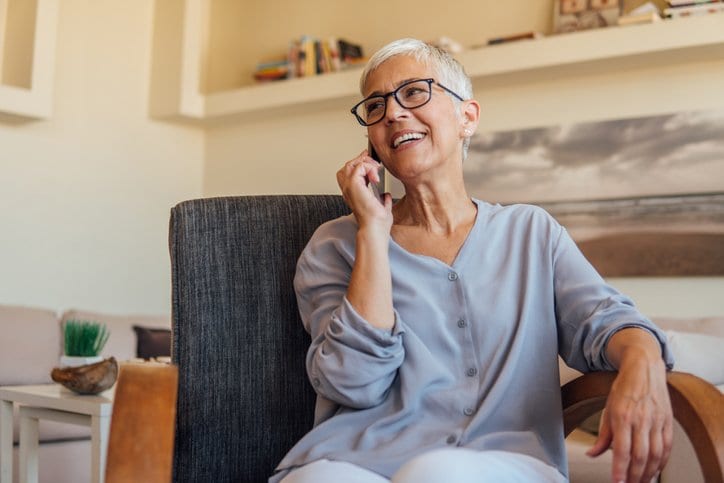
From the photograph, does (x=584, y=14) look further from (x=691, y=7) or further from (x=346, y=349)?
(x=346, y=349)

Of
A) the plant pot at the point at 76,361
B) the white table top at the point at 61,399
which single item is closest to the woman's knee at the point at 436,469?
the white table top at the point at 61,399

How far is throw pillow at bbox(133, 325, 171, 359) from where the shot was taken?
176 inches

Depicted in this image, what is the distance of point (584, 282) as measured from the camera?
5.02 feet

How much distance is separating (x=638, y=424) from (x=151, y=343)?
3.59 m

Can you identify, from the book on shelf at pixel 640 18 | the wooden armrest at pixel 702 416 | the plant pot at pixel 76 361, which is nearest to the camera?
the wooden armrest at pixel 702 416

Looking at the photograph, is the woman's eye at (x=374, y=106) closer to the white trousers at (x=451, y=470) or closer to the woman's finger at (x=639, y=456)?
the white trousers at (x=451, y=470)

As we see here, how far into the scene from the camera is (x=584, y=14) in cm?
444

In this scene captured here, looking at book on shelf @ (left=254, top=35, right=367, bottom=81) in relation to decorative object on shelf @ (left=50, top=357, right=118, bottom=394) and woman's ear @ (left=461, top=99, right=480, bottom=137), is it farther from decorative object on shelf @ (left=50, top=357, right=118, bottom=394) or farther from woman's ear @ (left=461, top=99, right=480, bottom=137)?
woman's ear @ (left=461, top=99, right=480, bottom=137)

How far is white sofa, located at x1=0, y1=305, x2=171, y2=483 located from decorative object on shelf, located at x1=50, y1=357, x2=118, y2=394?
0.84 metres

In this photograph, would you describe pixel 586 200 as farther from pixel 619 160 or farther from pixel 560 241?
pixel 560 241

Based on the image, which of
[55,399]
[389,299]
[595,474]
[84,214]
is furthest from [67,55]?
[389,299]

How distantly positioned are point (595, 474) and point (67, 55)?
3.82 meters

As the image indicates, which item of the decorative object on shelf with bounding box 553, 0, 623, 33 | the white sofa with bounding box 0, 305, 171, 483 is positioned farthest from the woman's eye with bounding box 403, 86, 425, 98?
the decorative object on shelf with bounding box 553, 0, 623, 33

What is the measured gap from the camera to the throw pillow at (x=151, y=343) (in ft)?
14.7
